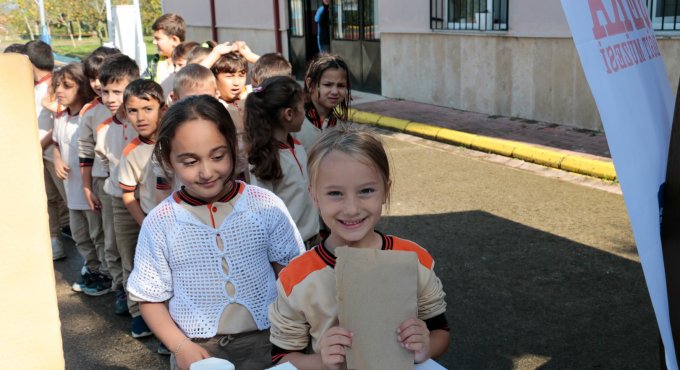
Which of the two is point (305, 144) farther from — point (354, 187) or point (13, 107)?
point (13, 107)

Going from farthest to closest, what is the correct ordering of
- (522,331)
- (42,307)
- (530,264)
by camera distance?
(530,264) → (522,331) → (42,307)

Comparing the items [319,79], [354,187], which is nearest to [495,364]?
[319,79]

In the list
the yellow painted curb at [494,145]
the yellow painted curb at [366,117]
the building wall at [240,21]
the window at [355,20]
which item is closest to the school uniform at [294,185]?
the yellow painted curb at [494,145]

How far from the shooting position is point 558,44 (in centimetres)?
941

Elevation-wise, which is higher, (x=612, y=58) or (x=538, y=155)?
(x=612, y=58)

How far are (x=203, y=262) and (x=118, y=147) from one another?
7.06ft

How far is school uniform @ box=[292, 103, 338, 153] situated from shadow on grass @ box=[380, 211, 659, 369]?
24.7 inches

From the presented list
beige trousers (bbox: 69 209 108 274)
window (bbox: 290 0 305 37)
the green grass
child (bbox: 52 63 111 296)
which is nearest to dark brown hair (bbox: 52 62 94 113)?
child (bbox: 52 63 111 296)

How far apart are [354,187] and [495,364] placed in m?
2.17

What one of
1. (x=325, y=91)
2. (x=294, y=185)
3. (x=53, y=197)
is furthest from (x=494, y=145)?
(x=294, y=185)

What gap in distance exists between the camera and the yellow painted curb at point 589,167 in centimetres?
705

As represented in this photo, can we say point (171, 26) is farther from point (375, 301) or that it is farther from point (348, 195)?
point (375, 301)

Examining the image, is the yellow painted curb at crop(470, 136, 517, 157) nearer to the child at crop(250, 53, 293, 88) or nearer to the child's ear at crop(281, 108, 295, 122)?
the child at crop(250, 53, 293, 88)

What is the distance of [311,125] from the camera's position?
4121 mm
